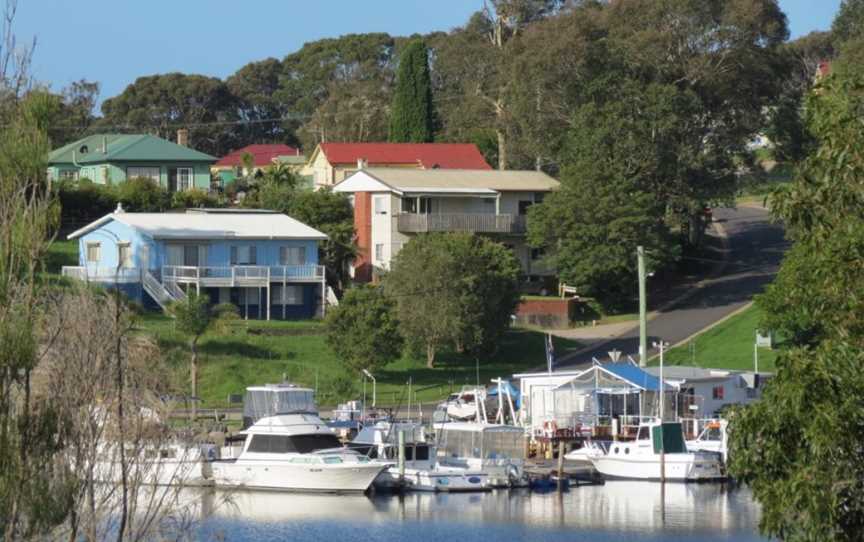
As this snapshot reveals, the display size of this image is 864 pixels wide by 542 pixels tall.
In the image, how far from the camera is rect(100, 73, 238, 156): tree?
148375 millimetres

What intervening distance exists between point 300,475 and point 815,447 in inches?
1273

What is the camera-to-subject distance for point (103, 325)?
2203 cm

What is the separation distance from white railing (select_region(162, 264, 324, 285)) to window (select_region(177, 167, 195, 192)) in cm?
2378

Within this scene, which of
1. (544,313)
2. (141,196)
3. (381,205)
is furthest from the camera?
(141,196)

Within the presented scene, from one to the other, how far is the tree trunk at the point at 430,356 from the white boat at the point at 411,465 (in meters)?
13.4

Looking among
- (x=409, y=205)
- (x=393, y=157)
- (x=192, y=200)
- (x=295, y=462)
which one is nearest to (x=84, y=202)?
(x=192, y=200)

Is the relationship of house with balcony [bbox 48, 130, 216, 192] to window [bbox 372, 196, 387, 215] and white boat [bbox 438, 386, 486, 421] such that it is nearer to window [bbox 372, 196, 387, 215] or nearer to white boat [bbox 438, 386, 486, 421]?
window [bbox 372, 196, 387, 215]

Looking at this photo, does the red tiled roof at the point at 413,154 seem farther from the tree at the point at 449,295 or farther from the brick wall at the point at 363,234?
the tree at the point at 449,295

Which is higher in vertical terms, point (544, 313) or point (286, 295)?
point (286, 295)

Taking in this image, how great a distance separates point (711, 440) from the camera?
55.1 m

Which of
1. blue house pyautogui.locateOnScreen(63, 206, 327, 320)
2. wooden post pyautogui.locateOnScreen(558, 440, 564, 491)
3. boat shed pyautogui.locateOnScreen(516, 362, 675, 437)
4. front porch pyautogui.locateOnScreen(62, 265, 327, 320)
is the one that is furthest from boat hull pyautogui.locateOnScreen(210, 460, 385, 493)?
blue house pyautogui.locateOnScreen(63, 206, 327, 320)

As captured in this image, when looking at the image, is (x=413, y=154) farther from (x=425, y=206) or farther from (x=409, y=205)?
(x=409, y=205)

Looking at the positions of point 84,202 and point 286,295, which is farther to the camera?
point 84,202

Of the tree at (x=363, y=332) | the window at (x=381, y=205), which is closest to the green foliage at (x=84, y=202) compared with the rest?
the window at (x=381, y=205)
